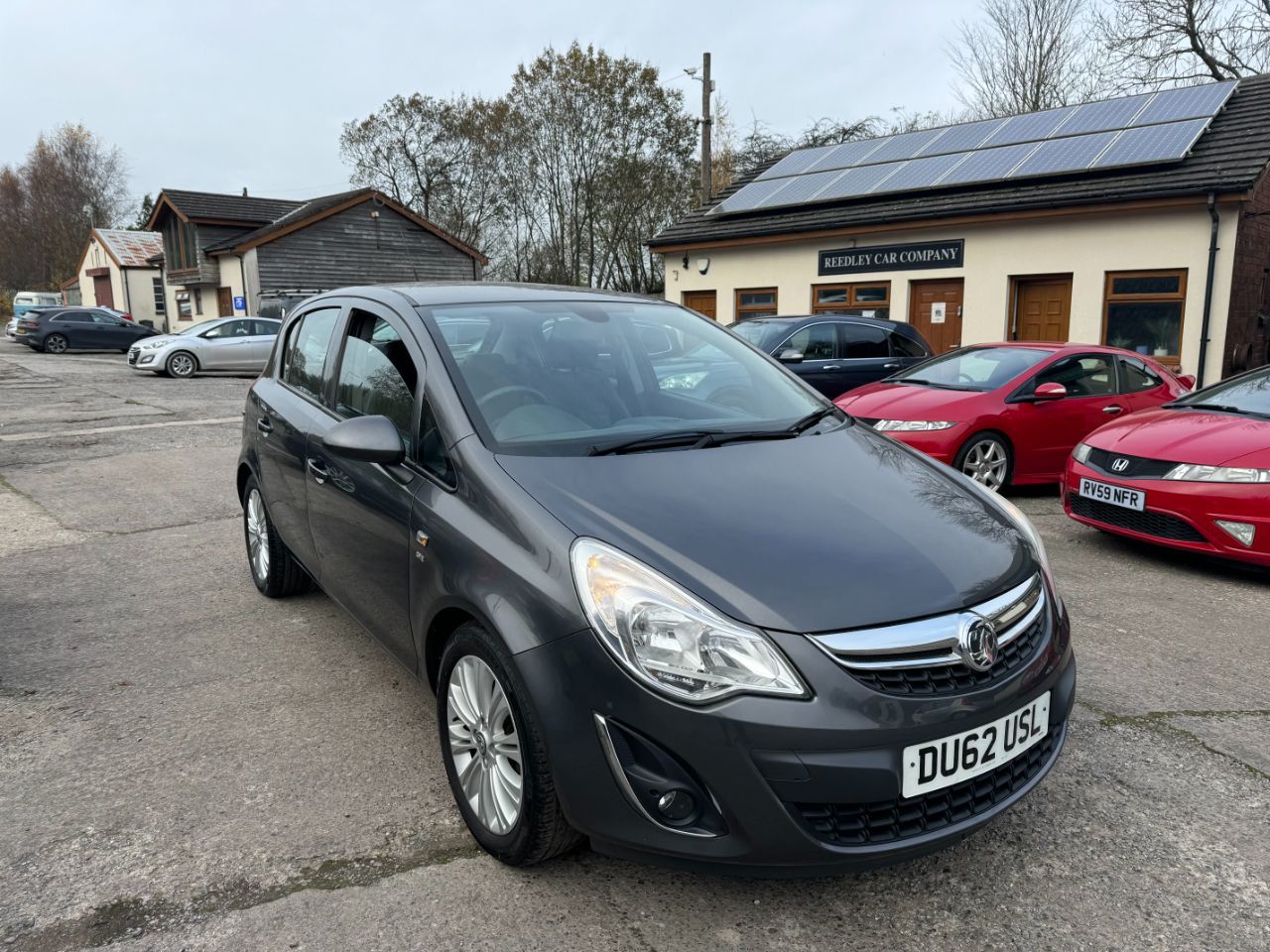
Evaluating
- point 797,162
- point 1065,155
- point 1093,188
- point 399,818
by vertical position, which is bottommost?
point 399,818

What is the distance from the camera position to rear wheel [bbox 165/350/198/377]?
20.5 meters

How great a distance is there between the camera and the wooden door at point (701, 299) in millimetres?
20578

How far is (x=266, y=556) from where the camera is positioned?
4730 millimetres

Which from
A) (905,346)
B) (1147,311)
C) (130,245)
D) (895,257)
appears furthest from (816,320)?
(130,245)

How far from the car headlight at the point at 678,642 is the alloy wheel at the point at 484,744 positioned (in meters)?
0.43

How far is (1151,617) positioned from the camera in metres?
4.59

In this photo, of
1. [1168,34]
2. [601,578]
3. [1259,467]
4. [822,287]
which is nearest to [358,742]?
[601,578]

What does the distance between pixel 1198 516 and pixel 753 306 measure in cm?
1501

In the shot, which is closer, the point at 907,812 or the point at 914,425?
the point at 907,812

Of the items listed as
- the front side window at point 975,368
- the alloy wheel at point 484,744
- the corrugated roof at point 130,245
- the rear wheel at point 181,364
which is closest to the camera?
the alloy wheel at point 484,744

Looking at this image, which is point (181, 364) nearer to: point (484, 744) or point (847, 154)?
point (847, 154)

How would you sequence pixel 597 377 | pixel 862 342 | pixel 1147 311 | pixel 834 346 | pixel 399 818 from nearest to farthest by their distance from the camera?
pixel 399 818, pixel 597 377, pixel 834 346, pixel 862 342, pixel 1147 311

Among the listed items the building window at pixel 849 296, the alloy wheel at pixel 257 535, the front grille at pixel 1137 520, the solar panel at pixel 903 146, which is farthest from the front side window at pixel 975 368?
the solar panel at pixel 903 146

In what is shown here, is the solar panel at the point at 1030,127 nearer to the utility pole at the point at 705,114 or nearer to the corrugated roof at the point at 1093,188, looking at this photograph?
the corrugated roof at the point at 1093,188
